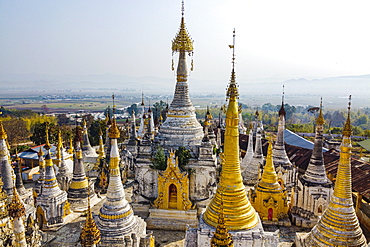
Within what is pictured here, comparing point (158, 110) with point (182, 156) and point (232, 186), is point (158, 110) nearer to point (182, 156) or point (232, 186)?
point (182, 156)

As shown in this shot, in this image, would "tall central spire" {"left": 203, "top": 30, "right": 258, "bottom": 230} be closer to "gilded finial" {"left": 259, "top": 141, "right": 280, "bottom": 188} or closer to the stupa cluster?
the stupa cluster

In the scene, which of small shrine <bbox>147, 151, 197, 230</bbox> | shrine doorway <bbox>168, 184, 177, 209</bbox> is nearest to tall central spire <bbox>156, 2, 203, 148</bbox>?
small shrine <bbox>147, 151, 197, 230</bbox>

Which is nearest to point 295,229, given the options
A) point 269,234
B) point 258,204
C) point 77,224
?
point 258,204

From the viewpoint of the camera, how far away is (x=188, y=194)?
1809 cm

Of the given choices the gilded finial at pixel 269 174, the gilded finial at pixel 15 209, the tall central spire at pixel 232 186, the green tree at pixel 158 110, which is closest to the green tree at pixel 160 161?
the gilded finial at pixel 269 174

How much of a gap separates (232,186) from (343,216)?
14.4 ft

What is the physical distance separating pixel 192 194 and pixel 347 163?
9.83 meters

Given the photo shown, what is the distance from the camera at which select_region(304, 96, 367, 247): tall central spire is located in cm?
1092

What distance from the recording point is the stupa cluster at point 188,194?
10.9 m

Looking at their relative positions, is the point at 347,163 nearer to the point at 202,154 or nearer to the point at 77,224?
the point at 202,154

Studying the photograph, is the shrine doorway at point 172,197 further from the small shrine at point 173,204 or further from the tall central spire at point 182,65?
the tall central spire at point 182,65

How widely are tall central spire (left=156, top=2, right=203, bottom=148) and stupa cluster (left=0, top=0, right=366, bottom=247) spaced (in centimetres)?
7

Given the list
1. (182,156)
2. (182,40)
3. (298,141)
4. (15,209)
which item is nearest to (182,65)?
(182,40)

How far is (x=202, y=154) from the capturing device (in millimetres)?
18172
